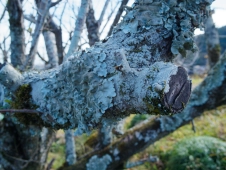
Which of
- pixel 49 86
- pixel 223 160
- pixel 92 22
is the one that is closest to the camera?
pixel 49 86

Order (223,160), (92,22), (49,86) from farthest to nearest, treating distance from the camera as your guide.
Answer: (223,160)
(92,22)
(49,86)

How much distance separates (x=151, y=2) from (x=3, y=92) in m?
0.89

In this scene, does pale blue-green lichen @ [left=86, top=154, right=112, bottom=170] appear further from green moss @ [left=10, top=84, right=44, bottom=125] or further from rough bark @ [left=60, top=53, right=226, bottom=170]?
green moss @ [left=10, top=84, right=44, bottom=125]

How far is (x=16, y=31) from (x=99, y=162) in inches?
49.7

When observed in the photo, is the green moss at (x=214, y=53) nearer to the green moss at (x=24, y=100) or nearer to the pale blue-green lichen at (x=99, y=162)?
the pale blue-green lichen at (x=99, y=162)

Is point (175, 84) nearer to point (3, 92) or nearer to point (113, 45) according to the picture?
point (113, 45)

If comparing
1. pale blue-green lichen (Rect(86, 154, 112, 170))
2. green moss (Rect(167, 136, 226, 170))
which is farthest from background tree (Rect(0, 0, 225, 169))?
green moss (Rect(167, 136, 226, 170))

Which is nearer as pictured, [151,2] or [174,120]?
[151,2]

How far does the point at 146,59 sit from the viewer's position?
0.96 m

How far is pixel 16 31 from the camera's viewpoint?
1903 millimetres

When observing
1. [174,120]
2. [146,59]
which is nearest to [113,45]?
[146,59]

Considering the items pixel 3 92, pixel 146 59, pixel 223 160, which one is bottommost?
pixel 223 160

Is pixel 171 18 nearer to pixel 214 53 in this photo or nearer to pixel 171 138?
pixel 214 53

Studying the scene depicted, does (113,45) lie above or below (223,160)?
above
